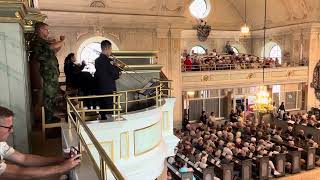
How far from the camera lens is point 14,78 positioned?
416 centimetres

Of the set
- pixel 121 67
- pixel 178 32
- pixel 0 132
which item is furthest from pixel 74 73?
pixel 178 32

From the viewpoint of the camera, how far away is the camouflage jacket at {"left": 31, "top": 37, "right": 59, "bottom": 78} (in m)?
4.91

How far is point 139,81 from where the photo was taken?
23.9ft

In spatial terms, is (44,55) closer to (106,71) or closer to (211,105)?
(106,71)

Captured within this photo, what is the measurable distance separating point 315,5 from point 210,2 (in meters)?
6.59

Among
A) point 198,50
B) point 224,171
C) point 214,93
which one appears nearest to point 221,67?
point 214,93

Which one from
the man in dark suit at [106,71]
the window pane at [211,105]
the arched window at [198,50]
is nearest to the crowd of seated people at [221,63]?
the window pane at [211,105]

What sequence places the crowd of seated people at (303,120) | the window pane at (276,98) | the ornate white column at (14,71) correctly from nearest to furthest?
the ornate white column at (14,71), the crowd of seated people at (303,120), the window pane at (276,98)

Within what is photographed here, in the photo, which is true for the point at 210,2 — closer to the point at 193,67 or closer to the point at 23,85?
the point at 193,67

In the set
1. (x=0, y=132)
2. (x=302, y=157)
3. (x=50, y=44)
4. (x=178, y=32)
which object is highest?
(x=178, y=32)

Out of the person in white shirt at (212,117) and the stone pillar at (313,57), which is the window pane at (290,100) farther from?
the person in white shirt at (212,117)

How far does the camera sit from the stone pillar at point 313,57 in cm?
1949

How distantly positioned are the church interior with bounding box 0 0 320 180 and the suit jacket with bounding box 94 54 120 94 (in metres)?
0.03

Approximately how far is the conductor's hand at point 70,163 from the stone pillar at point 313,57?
64.6 ft
